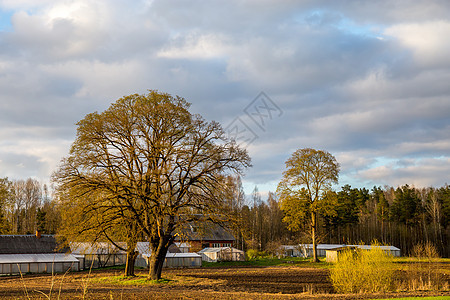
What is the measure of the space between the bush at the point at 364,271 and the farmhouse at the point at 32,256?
29.5 meters

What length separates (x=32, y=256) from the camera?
49.2m

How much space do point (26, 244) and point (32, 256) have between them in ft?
10.8

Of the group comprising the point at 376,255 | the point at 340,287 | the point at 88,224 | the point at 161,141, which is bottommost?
the point at 340,287

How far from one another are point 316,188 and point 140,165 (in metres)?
30.1

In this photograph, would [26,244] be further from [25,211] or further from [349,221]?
[349,221]

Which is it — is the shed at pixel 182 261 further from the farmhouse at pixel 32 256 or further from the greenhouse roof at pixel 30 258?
the greenhouse roof at pixel 30 258

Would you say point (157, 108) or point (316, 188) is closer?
point (157, 108)

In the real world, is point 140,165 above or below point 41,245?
above

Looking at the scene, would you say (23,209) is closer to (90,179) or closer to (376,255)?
(90,179)

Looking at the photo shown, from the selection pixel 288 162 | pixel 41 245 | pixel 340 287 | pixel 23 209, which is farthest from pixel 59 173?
pixel 23 209

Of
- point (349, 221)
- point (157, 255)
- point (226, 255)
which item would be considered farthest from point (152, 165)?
point (349, 221)

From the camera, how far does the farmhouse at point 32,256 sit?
46.6m

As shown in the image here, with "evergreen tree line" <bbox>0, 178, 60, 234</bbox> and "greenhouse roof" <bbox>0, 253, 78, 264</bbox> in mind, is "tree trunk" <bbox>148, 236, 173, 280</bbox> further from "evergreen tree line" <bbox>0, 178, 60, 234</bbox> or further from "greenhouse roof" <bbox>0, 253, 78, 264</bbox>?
"evergreen tree line" <bbox>0, 178, 60, 234</bbox>

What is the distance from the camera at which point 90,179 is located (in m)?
30.5
